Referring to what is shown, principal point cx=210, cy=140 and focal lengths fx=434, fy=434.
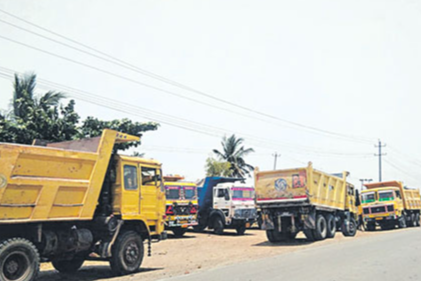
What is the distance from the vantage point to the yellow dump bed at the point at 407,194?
30.5 meters

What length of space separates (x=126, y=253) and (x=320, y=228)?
36.8 ft

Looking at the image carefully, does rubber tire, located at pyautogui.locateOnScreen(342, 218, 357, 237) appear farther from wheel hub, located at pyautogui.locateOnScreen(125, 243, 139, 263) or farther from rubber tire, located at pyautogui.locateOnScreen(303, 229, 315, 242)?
wheel hub, located at pyautogui.locateOnScreen(125, 243, 139, 263)

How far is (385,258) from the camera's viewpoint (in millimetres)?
11797

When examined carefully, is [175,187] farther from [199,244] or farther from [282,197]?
[282,197]

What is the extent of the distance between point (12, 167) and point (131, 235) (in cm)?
381

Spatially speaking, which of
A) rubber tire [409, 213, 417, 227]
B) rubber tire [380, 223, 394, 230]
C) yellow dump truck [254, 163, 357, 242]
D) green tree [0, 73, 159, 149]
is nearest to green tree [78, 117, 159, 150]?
green tree [0, 73, 159, 149]

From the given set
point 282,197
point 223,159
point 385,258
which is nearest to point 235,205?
point 282,197

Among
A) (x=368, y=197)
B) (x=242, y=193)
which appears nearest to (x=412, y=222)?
(x=368, y=197)

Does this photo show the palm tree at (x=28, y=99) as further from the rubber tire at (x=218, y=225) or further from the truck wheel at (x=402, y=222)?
the truck wheel at (x=402, y=222)

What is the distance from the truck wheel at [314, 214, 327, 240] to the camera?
19.3m

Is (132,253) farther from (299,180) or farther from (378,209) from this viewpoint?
(378,209)

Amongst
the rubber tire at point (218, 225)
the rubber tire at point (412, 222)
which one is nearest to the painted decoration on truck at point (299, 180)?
the rubber tire at point (218, 225)

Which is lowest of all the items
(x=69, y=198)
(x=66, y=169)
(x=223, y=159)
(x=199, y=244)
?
(x=199, y=244)

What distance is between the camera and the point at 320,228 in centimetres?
1964
